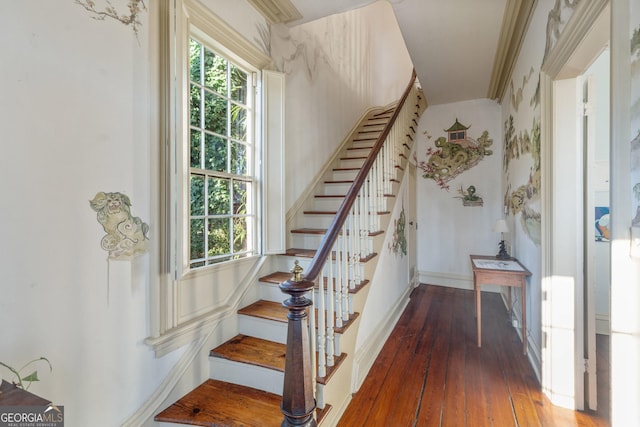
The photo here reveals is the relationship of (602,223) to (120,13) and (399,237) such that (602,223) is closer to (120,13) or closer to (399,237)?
(399,237)

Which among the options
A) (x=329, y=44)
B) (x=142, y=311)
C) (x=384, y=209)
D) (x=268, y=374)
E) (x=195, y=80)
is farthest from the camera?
(x=329, y=44)

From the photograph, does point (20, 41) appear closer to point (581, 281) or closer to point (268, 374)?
point (268, 374)

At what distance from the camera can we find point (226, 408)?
5.44 ft

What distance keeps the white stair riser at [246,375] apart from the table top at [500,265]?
7.14 ft

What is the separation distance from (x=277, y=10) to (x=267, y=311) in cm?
250

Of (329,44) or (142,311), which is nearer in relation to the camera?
(142,311)

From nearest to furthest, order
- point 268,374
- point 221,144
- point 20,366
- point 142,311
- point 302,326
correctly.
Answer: point 20,366
point 302,326
point 142,311
point 268,374
point 221,144

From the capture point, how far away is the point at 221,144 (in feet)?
7.03

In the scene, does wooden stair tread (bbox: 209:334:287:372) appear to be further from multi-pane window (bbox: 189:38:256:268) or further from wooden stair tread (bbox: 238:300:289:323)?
multi-pane window (bbox: 189:38:256:268)

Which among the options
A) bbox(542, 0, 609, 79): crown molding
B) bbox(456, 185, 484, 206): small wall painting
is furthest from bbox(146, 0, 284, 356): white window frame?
bbox(456, 185, 484, 206): small wall painting

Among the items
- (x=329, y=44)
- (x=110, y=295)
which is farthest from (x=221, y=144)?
(x=329, y=44)

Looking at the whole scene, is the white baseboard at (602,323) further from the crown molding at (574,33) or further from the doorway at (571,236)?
the crown molding at (574,33)

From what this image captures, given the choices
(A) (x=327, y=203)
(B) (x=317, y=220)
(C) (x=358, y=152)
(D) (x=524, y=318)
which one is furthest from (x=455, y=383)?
(C) (x=358, y=152)

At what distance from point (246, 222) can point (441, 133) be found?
3.79m
